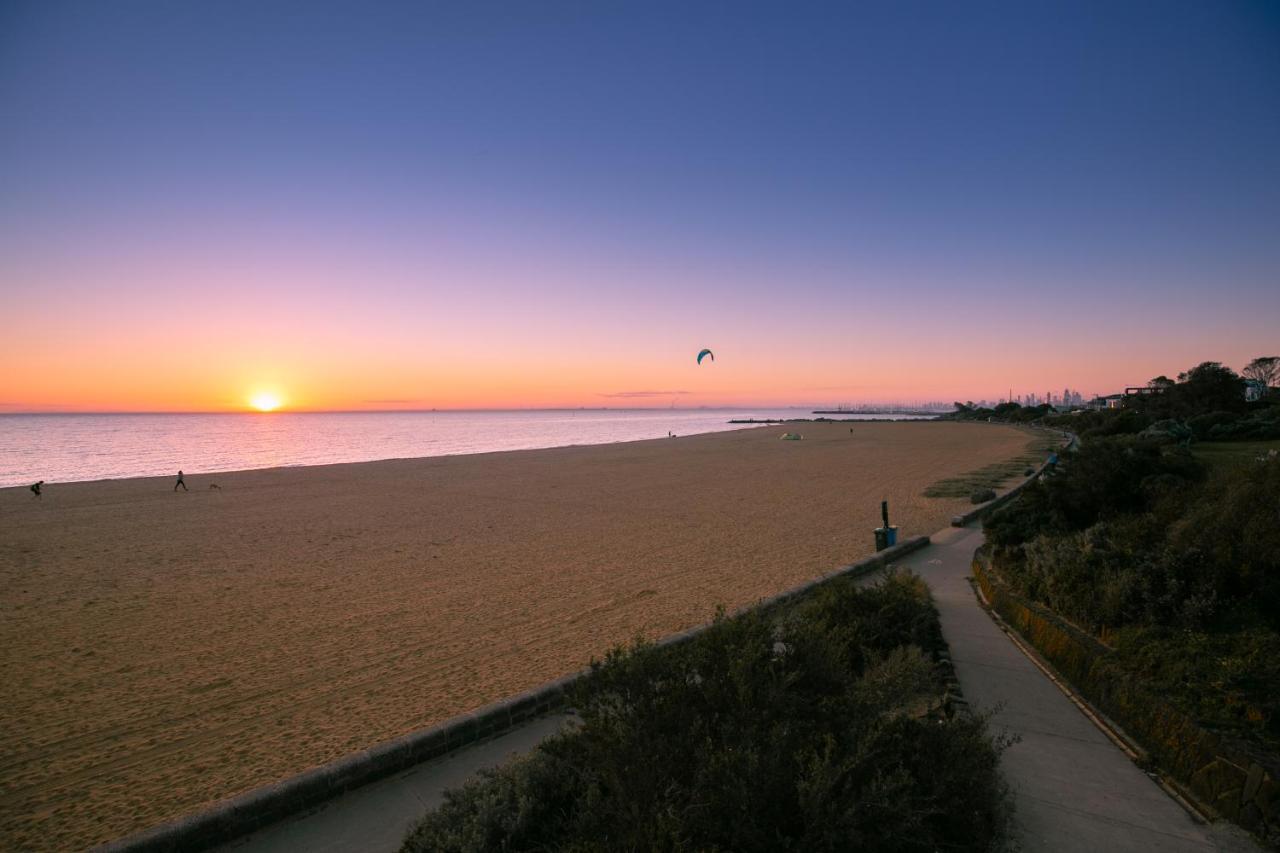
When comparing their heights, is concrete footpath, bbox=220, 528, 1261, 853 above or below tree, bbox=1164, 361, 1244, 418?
below

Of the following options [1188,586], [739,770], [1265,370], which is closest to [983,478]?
[1188,586]

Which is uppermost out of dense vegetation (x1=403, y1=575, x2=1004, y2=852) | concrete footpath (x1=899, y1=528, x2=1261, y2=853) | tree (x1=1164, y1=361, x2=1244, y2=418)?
tree (x1=1164, y1=361, x2=1244, y2=418)

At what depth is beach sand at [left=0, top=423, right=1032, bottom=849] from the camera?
568 centimetres

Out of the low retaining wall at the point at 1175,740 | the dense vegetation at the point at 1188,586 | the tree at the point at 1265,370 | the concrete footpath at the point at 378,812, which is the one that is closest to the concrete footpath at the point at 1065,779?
the low retaining wall at the point at 1175,740

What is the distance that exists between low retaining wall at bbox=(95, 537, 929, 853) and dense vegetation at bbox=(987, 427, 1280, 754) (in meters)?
3.75

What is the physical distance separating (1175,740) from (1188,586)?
6.76 feet

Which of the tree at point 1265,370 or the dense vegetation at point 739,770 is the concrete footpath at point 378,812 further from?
the tree at point 1265,370

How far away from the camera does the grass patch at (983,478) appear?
824 inches

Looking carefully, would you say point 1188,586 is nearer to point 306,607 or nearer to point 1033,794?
point 1033,794

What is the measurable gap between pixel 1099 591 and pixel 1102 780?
260 cm

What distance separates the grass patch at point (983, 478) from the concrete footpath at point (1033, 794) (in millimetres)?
16018

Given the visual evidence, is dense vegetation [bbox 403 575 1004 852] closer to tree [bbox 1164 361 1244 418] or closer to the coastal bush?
the coastal bush

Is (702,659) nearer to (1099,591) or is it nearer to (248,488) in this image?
(1099,591)

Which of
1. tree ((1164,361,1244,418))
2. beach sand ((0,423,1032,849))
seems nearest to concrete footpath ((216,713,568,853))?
beach sand ((0,423,1032,849))
